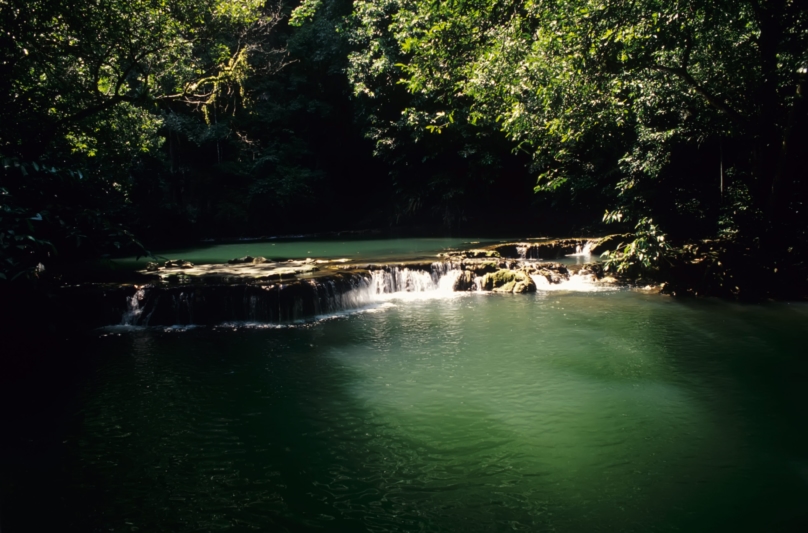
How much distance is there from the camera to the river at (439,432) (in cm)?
419

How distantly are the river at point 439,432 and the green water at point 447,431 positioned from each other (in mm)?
24

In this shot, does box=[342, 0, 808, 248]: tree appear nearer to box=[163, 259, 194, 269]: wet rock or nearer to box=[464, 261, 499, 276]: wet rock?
box=[464, 261, 499, 276]: wet rock

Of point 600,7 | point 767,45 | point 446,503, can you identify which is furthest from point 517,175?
point 446,503

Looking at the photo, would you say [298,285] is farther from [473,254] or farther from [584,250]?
[584,250]

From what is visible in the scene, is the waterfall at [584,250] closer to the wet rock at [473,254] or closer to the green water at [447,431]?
the wet rock at [473,254]

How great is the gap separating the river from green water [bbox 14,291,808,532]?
2cm

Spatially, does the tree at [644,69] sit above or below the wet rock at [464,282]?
above

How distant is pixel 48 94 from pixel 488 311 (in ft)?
29.2

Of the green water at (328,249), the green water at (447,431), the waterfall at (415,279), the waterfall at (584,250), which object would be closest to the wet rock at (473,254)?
the green water at (328,249)

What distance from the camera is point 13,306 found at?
868cm

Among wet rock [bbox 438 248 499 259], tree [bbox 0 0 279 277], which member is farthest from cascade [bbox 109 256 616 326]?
wet rock [bbox 438 248 499 259]

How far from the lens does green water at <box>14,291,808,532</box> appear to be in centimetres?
419

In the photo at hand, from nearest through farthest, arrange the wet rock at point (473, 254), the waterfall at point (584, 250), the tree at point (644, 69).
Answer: the tree at point (644, 69) < the wet rock at point (473, 254) < the waterfall at point (584, 250)

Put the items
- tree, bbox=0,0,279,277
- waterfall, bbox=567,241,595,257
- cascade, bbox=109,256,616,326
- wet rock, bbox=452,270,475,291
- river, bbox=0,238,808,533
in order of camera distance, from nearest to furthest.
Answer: tree, bbox=0,0,279,277
river, bbox=0,238,808,533
cascade, bbox=109,256,616,326
wet rock, bbox=452,270,475,291
waterfall, bbox=567,241,595,257
